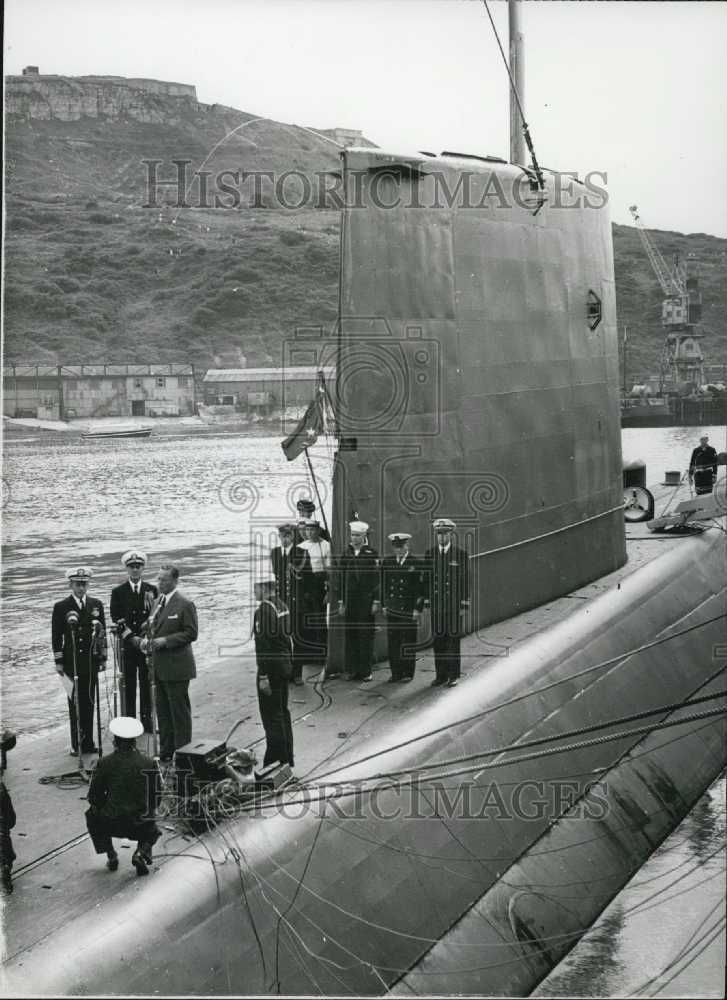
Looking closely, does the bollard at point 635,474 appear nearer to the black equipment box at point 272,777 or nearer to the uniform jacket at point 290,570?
the uniform jacket at point 290,570

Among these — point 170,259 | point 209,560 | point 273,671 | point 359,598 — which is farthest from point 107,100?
point 273,671

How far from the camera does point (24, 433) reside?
5775 centimetres

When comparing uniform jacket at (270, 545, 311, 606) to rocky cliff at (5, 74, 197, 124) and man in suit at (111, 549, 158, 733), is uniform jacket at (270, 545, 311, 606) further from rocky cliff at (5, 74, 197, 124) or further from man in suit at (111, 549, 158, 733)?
rocky cliff at (5, 74, 197, 124)

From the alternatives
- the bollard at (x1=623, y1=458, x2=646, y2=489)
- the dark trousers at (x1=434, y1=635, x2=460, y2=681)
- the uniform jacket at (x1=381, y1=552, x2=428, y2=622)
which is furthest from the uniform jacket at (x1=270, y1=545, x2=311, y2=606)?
the bollard at (x1=623, y1=458, x2=646, y2=489)

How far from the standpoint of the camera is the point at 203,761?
5.46 m

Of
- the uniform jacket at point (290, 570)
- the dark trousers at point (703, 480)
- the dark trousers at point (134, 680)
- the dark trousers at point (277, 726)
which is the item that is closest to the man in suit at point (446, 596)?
the uniform jacket at point (290, 570)

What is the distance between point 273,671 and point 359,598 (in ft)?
5.18

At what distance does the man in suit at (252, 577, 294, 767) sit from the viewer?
20.2ft

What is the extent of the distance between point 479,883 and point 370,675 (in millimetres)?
1968

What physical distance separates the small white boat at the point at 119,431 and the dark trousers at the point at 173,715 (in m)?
50.3

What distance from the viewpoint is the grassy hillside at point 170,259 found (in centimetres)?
5794

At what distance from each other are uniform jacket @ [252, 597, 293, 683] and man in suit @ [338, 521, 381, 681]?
51.4 inches

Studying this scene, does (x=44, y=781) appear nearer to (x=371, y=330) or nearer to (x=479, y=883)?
(x=479, y=883)

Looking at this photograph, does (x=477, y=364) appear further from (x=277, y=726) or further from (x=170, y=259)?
(x=170, y=259)
